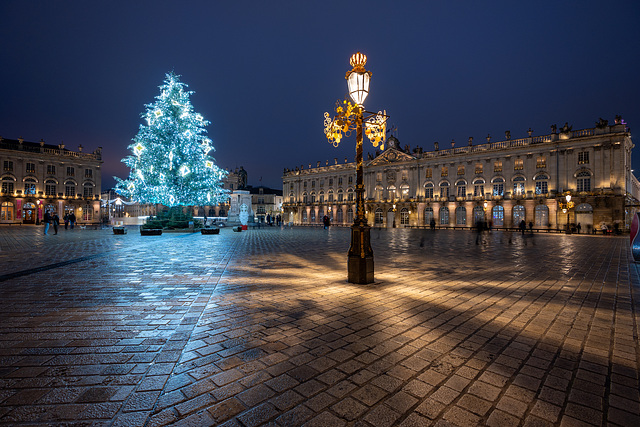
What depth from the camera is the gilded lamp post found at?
6352 mm

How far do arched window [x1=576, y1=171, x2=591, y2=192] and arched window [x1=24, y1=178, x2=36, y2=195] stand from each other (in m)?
73.7

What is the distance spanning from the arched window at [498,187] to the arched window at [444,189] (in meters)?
6.43

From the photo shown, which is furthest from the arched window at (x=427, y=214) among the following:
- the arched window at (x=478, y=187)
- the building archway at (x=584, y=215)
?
the building archway at (x=584, y=215)

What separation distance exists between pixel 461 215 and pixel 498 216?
4838mm

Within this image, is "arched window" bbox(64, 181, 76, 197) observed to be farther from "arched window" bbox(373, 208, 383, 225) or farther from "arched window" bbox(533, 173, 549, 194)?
"arched window" bbox(533, 173, 549, 194)

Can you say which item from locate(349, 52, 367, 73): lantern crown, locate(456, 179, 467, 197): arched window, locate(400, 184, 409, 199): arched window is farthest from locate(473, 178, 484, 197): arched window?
locate(349, 52, 367, 73): lantern crown

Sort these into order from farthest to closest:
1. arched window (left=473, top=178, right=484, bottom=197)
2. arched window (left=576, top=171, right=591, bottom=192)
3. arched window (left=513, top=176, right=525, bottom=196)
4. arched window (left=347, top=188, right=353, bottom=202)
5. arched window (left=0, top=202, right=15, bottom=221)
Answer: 1. arched window (left=347, top=188, right=353, bottom=202)
2. arched window (left=473, top=178, right=484, bottom=197)
3. arched window (left=0, top=202, right=15, bottom=221)
4. arched window (left=513, top=176, right=525, bottom=196)
5. arched window (left=576, top=171, right=591, bottom=192)

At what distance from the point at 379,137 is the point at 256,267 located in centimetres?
476

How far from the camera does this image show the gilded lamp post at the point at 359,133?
6.35 m

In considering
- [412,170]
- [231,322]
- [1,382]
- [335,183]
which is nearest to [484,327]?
[231,322]

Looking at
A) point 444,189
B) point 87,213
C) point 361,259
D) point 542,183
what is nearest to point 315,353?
point 361,259

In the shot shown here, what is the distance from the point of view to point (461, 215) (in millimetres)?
45000

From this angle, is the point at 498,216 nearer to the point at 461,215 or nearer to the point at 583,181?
the point at 461,215

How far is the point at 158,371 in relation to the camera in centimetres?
269
